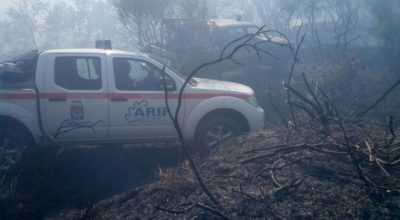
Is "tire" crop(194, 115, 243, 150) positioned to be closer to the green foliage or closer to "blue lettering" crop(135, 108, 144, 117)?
"blue lettering" crop(135, 108, 144, 117)

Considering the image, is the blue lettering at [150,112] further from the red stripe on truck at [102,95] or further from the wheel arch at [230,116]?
the wheel arch at [230,116]

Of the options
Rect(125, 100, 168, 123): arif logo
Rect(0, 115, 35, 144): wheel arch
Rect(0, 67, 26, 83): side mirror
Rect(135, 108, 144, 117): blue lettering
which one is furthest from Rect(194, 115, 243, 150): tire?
Rect(0, 67, 26, 83): side mirror

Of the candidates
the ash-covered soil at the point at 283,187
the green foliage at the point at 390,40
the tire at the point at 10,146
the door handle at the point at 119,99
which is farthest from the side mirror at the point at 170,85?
the green foliage at the point at 390,40

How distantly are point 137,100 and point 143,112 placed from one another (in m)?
0.21

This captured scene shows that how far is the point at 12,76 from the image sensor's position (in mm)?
5574

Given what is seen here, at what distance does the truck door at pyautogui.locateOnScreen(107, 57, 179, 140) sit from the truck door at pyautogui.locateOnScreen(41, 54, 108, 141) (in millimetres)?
161

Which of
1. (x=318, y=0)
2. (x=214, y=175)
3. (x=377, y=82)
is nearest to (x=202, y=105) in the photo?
(x=214, y=175)

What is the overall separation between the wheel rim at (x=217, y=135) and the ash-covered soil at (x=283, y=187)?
749 mm

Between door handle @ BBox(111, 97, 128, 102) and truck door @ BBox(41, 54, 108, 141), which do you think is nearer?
truck door @ BBox(41, 54, 108, 141)

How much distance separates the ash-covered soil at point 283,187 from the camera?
3.73m

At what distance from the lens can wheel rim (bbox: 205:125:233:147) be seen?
6113mm

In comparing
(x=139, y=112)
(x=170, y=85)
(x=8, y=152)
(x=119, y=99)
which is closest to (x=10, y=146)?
(x=8, y=152)

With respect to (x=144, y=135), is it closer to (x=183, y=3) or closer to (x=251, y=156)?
(x=251, y=156)

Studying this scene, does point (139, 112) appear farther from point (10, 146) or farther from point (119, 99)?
point (10, 146)
